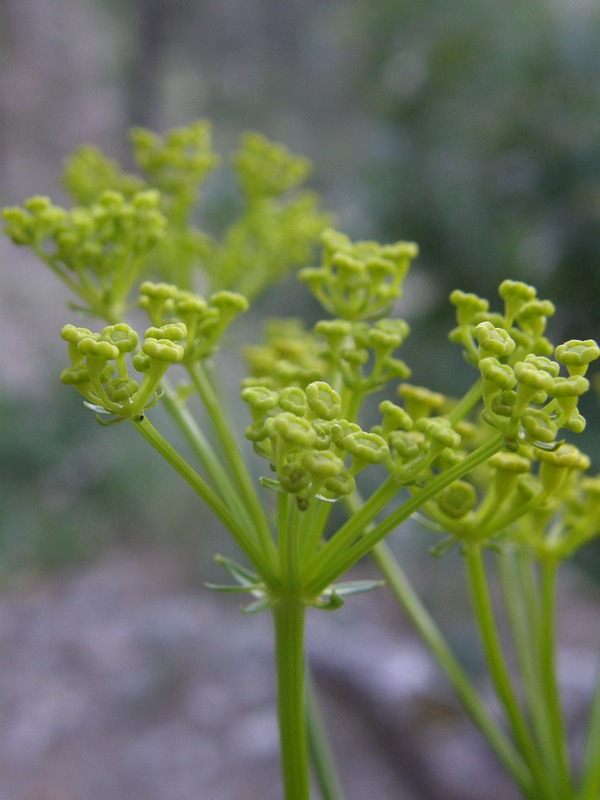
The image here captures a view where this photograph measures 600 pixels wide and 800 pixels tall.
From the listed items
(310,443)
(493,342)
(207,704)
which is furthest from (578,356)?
(207,704)

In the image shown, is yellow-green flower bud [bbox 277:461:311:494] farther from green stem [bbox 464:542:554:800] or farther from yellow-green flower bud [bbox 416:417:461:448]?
green stem [bbox 464:542:554:800]

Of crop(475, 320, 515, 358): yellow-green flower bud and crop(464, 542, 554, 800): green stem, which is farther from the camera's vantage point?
crop(464, 542, 554, 800): green stem

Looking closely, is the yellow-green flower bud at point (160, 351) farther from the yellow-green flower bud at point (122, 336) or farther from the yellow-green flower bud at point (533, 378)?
the yellow-green flower bud at point (533, 378)

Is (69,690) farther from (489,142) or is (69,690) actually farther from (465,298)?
(465,298)

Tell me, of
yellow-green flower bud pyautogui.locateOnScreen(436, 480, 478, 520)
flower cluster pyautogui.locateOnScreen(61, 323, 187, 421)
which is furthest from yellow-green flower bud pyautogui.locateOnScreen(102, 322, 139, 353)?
yellow-green flower bud pyautogui.locateOnScreen(436, 480, 478, 520)

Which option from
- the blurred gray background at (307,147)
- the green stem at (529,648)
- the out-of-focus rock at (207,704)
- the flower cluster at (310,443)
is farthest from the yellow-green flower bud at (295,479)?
the out-of-focus rock at (207,704)

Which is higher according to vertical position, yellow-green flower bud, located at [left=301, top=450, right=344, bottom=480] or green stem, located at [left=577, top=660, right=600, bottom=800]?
yellow-green flower bud, located at [left=301, top=450, right=344, bottom=480]

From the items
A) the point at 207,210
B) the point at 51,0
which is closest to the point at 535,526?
the point at 207,210
